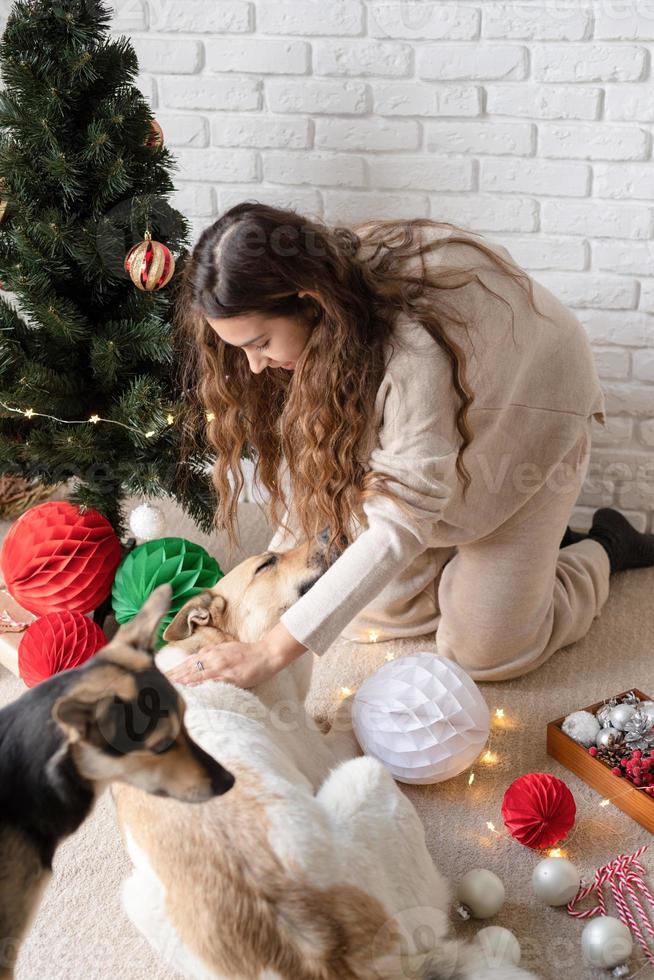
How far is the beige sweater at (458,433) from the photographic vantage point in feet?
4.76

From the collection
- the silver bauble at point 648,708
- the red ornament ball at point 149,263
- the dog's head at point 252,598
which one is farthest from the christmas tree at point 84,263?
the silver bauble at point 648,708

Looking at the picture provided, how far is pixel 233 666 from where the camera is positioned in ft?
4.74

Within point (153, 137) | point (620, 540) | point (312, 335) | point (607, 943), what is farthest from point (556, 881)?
point (153, 137)

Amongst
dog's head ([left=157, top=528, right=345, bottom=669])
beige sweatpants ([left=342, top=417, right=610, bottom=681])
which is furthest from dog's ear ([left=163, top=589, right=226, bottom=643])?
beige sweatpants ([left=342, top=417, right=610, bottom=681])

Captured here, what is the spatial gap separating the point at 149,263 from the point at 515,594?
1.01 meters

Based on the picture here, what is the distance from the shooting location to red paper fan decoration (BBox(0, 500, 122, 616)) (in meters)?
1.92

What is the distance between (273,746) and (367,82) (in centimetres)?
165

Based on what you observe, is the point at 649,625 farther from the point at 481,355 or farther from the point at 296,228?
the point at 296,228

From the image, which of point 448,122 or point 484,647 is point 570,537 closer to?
point 484,647

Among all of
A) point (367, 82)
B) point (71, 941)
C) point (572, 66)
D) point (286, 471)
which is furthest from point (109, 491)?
point (572, 66)

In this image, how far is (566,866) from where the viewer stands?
1.47 m

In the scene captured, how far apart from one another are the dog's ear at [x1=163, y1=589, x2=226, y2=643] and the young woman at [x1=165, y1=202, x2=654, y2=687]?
4.2 inches

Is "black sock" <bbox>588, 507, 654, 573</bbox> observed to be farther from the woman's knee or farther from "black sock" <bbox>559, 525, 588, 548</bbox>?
the woman's knee

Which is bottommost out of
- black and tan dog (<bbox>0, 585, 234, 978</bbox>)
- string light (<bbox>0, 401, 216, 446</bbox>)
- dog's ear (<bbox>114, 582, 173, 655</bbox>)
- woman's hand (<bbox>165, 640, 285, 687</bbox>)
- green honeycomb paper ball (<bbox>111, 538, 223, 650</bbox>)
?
green honeycomb paper ball (<bbox>111, 538, 223, 650</bbox>)
